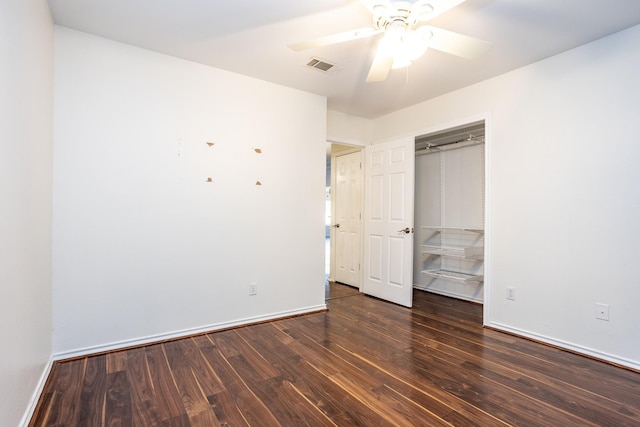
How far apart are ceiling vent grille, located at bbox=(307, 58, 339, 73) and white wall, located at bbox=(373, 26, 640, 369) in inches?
62.2

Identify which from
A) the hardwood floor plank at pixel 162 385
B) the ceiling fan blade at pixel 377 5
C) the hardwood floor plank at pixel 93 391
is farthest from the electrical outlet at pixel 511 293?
the hardwood floor plank at pixel 93 391

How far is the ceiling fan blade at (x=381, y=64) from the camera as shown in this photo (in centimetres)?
201

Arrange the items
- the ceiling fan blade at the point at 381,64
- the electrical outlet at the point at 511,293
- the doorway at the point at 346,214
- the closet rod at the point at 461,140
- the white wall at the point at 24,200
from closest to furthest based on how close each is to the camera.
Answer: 1. the white wall at the point at 24,200
2. the ceiling fan blade at the point at 381,64
3. the electrical outlet at the point at 511,293
4. the closet rod at the point at 461,140
5. the doorway at the point at 346,214

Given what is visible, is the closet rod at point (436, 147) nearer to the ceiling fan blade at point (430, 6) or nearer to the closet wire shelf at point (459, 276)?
the closet wire shelf at point (459, 276)

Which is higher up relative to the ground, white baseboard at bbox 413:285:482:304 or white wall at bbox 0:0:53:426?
white wall at bbox 0:0:53:426

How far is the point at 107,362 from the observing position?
89.9 inches

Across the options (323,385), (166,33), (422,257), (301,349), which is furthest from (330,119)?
(323,385)

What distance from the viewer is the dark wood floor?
169cm

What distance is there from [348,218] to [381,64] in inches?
119

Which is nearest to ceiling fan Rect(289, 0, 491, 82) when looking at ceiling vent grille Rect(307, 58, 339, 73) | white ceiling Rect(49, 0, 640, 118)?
white ceiling Rect(49, 0, 640, 118)

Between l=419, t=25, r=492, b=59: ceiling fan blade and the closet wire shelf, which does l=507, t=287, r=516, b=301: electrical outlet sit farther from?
l=419, t=25, r=492, b=59: ceiling fan blade

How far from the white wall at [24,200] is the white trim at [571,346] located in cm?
359

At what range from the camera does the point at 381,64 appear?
212cm

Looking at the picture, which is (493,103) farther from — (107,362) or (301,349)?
(107,362)
